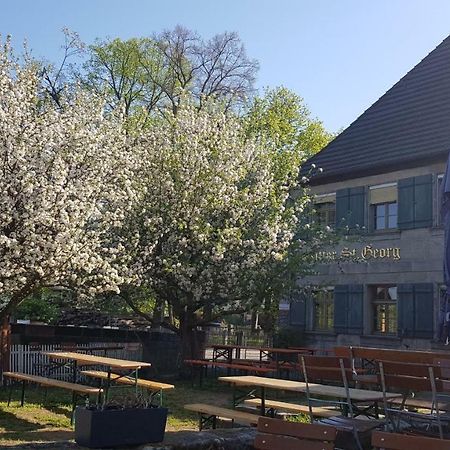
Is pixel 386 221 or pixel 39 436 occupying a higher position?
pixel 386 221

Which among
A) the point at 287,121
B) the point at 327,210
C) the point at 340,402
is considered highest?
the point at 287,121

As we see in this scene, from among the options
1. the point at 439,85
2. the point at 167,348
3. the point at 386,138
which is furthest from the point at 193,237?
the point at 439,85

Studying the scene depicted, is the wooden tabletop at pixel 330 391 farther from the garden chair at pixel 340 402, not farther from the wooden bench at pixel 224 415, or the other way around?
the wooden bench at pixel 224 415

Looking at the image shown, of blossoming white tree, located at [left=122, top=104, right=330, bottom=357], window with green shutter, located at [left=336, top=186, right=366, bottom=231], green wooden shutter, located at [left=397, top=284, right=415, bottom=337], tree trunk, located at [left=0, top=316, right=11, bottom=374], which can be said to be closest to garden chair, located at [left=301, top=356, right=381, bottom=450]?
blossoming white tree, located at [left=122, top=104, right=330, bottom=357]

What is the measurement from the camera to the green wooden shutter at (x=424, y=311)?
1964cm

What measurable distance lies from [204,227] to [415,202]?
6298 millimetres

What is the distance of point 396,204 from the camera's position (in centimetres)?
2145

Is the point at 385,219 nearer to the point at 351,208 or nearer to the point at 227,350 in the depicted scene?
the point at 351,208

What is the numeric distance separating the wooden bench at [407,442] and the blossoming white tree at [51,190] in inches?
370

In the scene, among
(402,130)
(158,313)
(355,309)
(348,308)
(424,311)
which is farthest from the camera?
(158,313)

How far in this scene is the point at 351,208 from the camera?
22.8 m

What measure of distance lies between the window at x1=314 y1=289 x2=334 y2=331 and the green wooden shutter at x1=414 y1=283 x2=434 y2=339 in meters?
3.68

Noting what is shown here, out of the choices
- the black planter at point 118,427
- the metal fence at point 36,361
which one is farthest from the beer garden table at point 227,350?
the black planter at point 118,427

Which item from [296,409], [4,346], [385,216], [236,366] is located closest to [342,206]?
[385,216]
